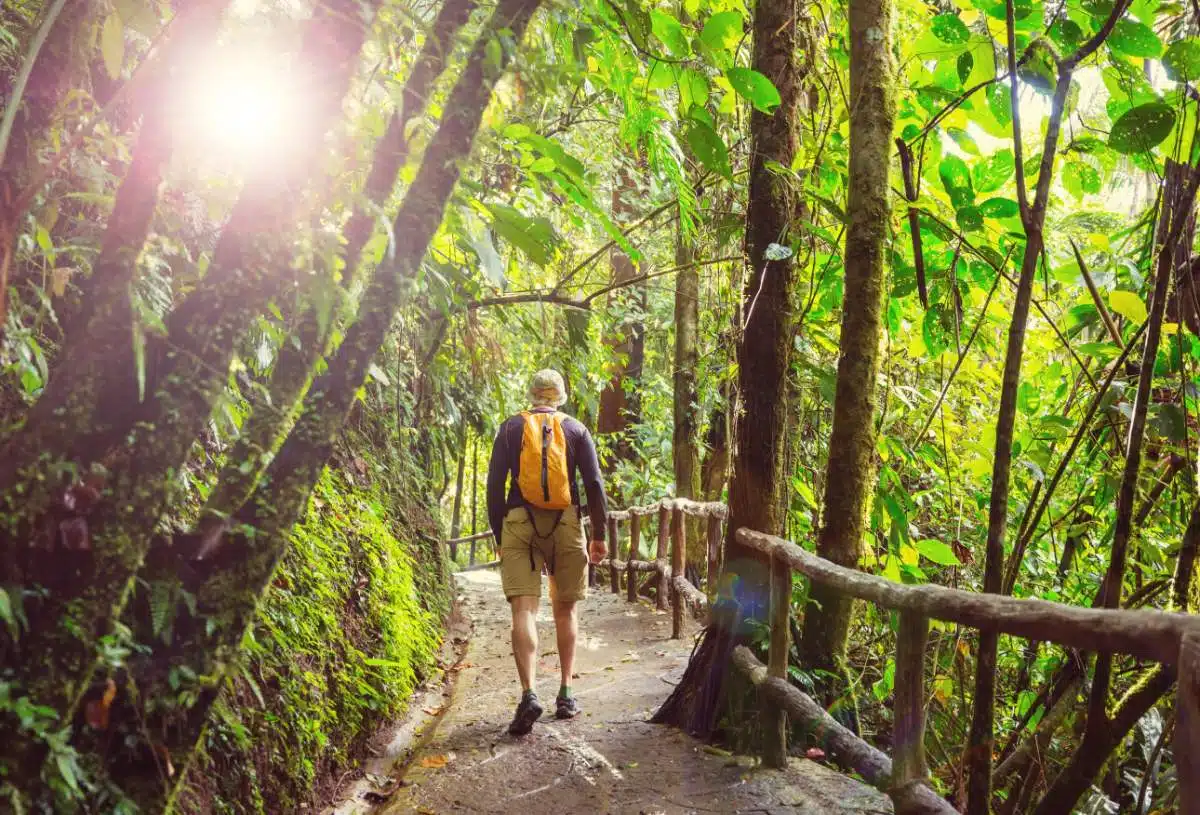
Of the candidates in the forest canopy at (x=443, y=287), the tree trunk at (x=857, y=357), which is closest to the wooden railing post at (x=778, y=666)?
the forest canopy at (x=443, y=287)

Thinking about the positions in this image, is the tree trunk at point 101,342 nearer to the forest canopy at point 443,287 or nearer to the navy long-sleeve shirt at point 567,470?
the forest canopy at point 443,287

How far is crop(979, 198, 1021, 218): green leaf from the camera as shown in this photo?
12.0 ft

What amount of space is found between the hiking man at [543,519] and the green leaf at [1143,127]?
11.0 feet

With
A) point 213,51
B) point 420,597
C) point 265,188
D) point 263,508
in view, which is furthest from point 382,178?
point 420,597

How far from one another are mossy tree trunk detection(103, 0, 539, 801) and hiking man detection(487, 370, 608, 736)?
295 cm

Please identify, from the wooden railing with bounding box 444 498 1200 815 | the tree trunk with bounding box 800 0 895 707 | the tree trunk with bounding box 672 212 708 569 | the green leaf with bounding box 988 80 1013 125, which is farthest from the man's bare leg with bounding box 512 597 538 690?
the tree trunk with bounding box 672 212 708 569

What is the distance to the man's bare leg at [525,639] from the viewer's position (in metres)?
5.14

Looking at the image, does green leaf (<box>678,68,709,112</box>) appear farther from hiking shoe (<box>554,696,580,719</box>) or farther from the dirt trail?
hiking shoe (<box>554,696,580,719</box>)

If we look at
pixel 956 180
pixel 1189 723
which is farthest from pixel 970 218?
pixel 1189 723

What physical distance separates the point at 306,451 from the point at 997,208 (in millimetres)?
2983

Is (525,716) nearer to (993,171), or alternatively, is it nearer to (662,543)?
(993,171)

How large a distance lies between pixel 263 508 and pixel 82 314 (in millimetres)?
616

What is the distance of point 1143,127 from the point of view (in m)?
2.83

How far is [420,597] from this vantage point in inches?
295
